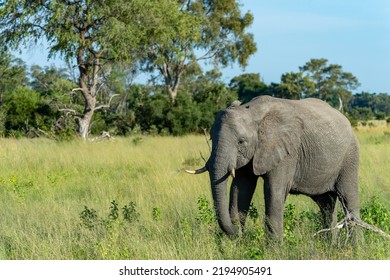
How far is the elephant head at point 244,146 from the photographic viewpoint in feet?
17.6

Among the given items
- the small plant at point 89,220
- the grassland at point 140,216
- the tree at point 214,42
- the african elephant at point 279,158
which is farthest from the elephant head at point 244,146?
the tree at point 214,42

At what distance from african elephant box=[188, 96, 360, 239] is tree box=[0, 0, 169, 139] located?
600 inches

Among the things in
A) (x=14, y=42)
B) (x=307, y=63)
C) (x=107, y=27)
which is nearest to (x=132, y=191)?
(x=107, y=27)

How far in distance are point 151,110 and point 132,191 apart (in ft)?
59.3

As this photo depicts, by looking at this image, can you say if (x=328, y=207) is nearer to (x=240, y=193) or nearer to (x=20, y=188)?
(x=240, y=193)

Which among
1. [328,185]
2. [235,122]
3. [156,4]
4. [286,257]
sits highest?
[156,4]

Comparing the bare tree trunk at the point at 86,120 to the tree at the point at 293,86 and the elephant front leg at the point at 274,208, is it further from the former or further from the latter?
the tree at the point at 293,86

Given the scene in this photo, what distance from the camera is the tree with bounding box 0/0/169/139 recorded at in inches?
819

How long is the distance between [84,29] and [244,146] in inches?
666

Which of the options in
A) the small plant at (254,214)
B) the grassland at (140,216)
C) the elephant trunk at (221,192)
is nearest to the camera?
the elephant trunk at (221,192)

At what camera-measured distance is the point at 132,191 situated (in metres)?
9.55

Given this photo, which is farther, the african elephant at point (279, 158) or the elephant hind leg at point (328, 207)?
the elephant hind leg at point (328, 207)

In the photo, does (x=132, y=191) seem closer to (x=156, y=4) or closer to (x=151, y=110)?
(x=156, y=4)

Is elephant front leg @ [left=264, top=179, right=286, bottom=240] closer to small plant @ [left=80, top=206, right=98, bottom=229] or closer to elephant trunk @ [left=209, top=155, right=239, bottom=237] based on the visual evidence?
elephant trunk @ [left=209, top=155, right=239, bottom=237]
